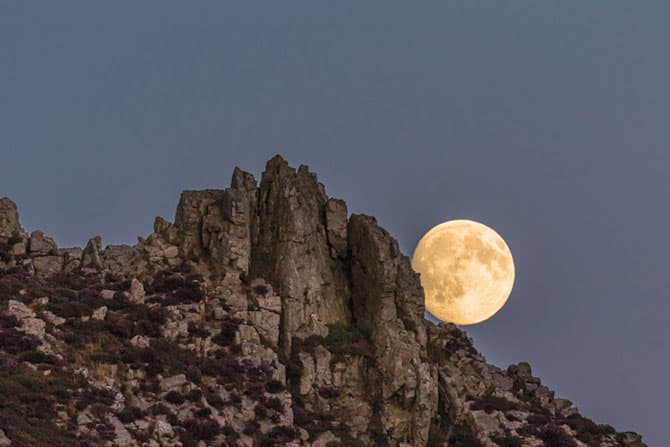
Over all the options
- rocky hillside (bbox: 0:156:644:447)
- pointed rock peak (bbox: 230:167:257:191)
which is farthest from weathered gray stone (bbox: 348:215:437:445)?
pointed rock peak (bbox: 230:167:257:191)

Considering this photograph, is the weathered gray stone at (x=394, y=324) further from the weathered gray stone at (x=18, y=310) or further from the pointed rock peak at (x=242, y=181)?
the weathered gray stone at (x=18, y=310)

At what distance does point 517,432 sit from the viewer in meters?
95.1

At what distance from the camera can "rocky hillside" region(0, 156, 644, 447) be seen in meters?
83.8

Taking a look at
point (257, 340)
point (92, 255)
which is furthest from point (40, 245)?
point (257, 340)

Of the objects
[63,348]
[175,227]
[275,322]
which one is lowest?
[63,348]

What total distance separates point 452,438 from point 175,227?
24.3 meters

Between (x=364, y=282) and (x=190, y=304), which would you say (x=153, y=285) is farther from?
(x=364, y=282)

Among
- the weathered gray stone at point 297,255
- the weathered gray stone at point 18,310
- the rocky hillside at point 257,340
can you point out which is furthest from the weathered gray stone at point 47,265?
the weathered gray stone at point 297,255

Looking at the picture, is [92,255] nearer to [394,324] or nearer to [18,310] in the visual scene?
[18,310]

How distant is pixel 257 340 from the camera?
303ft

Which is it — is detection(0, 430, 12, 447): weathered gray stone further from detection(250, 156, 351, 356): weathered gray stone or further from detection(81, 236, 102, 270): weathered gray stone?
detection(81, 236, 102, 270): weathered gray stone

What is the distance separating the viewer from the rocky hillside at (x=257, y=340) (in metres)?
83.8

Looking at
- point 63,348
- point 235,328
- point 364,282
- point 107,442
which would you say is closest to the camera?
point 107,442

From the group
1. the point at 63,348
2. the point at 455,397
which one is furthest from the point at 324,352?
the point at 63,348
